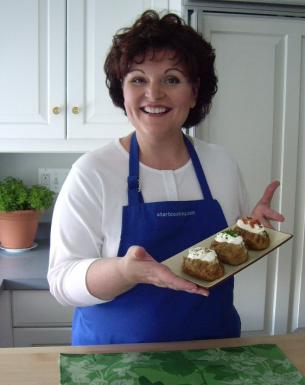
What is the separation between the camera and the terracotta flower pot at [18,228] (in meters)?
1.86

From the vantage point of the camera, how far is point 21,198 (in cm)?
186

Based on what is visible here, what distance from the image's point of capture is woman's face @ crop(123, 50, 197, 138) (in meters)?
1.07

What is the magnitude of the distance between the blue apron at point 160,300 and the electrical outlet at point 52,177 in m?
1.03

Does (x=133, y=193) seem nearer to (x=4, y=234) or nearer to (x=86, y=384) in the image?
(x=86, y=384)

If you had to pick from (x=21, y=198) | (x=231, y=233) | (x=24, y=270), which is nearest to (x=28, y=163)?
(x=21, y=198)

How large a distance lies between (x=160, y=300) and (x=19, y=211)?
980mm

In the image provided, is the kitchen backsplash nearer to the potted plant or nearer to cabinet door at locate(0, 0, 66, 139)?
the potted plant

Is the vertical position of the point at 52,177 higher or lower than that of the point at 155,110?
lower

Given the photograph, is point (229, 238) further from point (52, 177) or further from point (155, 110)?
point (52, 177)

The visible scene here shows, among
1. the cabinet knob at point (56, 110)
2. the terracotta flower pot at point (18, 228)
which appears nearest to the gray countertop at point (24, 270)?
the terracotta flower pot at point (18, 228)

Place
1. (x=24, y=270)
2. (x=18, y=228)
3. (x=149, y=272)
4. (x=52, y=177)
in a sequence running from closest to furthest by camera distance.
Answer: (x=149, y=272)
(x=24, y=270)
(x=18, y=228)
(x=52, y=177)

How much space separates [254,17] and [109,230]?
1013 mm

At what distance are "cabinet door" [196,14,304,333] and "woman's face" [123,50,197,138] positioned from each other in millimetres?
576

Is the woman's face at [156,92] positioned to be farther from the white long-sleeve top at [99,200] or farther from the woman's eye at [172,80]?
the white long-sleeve top at [99,200]
